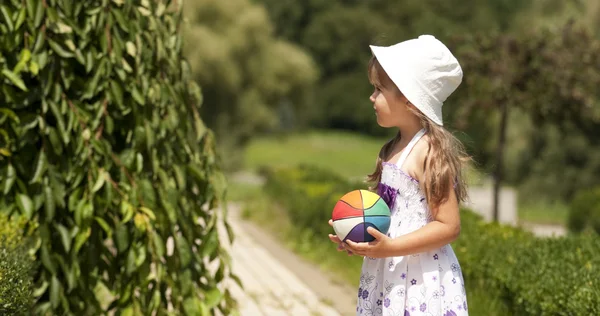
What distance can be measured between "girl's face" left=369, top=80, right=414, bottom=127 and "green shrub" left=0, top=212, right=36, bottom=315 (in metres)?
1.34

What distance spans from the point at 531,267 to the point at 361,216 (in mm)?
1912

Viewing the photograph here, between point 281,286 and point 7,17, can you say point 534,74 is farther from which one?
point 7,17

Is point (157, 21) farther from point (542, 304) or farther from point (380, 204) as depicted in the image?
point (542, 304)

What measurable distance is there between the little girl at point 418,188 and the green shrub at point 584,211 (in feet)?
28.7

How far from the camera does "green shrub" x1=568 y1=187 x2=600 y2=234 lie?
35.9ft

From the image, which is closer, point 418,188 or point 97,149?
point 418,188

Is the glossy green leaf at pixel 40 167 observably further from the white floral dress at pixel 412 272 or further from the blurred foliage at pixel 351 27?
the blurred foliage at pixel 351 27

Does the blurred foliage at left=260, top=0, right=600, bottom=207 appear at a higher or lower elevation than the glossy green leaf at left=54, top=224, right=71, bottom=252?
lower

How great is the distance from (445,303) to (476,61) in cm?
753

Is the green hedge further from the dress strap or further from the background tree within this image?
the background tree

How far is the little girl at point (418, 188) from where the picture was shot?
2617mm

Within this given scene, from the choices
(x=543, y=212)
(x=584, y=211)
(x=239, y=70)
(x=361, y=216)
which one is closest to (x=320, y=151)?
(x=239, y=70)

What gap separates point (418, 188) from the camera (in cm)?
271

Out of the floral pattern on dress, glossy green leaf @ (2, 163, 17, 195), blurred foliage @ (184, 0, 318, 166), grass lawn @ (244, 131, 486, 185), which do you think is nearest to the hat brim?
the floral pattern on dress
